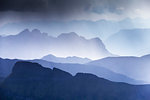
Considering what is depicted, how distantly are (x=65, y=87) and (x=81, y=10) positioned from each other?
385 centimetres

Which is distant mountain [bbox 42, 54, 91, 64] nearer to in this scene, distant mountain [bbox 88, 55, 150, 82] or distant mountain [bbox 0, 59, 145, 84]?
distant mountain [bbox 0, 59, 145, 84]

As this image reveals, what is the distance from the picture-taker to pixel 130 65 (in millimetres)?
12289

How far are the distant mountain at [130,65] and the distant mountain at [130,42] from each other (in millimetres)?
319

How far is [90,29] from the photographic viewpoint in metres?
12.6

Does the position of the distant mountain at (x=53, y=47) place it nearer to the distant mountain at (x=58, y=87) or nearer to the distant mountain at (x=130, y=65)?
the distant mountain at (x=130, y=65)

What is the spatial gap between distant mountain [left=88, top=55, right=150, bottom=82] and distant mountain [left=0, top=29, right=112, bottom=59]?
0.42 metres

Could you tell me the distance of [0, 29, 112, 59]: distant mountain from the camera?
1260 centimetres

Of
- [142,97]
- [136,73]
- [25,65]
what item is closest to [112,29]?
[136,73]

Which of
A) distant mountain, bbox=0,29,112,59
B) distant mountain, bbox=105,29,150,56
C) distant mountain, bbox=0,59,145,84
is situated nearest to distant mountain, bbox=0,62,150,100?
distant mountain, bbox=0,59,145,84

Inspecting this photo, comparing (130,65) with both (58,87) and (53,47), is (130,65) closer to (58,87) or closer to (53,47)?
(58,87)

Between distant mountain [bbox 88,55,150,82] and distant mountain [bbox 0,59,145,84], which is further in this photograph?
distant mountain [bbox 0,59,145,84]

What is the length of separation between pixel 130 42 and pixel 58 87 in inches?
163

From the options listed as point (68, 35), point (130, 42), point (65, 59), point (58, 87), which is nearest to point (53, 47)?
point (68, 35)

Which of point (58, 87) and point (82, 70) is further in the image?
point (58, 87)
